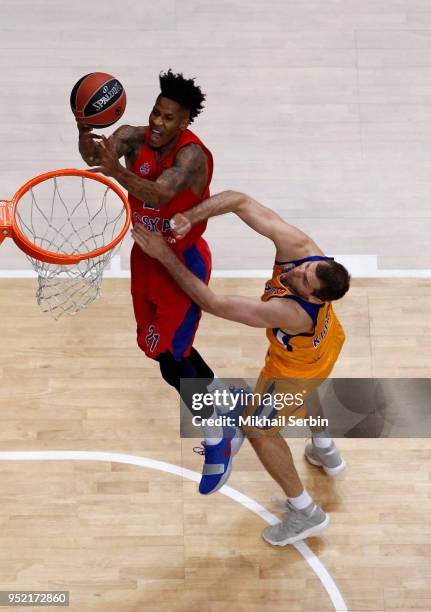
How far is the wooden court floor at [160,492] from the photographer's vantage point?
5137 millimetres

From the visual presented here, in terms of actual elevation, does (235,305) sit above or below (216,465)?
above

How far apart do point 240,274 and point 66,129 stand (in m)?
1.66

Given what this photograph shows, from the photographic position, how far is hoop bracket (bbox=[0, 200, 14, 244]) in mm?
4297

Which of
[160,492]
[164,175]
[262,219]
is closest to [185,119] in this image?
[164,175]

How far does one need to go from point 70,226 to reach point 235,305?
1.86 m

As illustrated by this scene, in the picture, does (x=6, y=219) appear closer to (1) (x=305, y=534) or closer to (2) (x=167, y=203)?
(2) (x=167, y=203)

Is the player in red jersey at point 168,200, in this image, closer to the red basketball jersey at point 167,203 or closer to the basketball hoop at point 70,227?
the red basketball jersey at point 167,203

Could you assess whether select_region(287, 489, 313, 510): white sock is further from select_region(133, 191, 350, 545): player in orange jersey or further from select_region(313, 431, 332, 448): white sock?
select_region(313, 431, 332, 448): white sock

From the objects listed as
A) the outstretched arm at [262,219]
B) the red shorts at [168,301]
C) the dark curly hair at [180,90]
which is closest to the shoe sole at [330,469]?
the red shorts at [168,301]

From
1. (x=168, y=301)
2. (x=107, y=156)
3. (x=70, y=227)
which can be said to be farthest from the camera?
(x=70, y=227)

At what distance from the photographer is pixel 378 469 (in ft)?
18.0

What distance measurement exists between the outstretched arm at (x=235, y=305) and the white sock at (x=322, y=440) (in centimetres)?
93

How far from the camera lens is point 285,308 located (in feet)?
15.0

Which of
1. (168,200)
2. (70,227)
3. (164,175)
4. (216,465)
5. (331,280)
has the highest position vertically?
(164,175)
